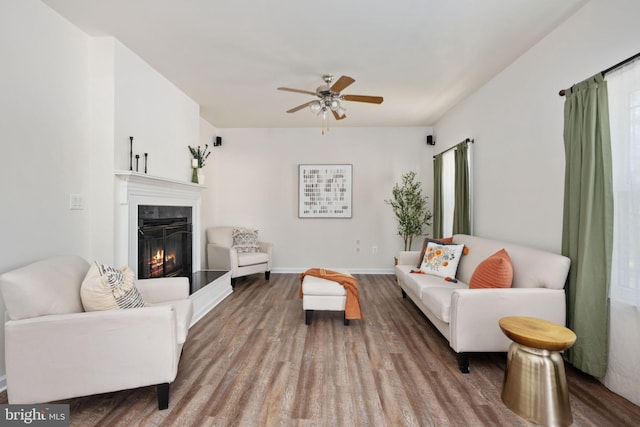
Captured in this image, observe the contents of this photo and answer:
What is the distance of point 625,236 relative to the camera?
1.80 metres

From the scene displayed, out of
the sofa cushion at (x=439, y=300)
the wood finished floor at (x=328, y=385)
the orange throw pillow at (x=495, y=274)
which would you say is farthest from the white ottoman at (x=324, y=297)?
the orange throw pillow at (x=495, y=274)

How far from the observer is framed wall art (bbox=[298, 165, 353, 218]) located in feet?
17.5

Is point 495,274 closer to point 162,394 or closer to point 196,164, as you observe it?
point 162,394

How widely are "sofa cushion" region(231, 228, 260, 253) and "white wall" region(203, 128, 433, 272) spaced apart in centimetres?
53

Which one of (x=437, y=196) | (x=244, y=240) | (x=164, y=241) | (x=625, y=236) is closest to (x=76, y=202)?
(x=164, y=241)

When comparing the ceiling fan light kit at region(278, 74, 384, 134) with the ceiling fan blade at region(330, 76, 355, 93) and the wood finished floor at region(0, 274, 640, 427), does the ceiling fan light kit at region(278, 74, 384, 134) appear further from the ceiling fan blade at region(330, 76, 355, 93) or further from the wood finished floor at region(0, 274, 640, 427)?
the wood finished floor at region(0, 274, 640, 427)

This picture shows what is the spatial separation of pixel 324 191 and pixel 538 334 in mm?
4030

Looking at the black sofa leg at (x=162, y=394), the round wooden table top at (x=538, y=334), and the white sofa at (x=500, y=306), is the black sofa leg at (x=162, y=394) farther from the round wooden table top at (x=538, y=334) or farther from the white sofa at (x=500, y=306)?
the round wooden table top at (x=538, y=334)

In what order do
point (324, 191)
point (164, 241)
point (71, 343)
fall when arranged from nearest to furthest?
point (71, 343)
point (164, 241)
point (324, 191)

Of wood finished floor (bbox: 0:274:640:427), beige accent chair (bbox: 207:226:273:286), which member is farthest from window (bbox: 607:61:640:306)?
beige accent chair (bbox: 207:226:273:286)

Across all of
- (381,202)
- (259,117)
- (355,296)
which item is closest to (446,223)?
(381,202)

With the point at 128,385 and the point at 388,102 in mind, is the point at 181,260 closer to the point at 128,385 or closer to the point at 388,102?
the point at 128,385

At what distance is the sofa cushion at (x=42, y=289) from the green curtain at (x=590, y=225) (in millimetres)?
3335

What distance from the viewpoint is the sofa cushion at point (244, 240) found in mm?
4715
